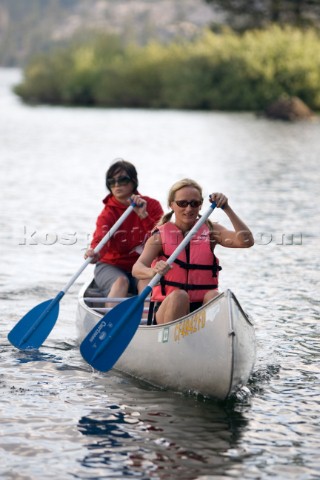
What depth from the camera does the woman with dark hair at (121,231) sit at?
9.25 metres

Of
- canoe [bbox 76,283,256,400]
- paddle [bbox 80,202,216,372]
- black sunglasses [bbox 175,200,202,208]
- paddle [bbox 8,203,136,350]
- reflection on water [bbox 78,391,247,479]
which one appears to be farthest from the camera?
paddle [bbox 8,203,136,350]

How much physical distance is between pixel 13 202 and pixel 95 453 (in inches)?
510

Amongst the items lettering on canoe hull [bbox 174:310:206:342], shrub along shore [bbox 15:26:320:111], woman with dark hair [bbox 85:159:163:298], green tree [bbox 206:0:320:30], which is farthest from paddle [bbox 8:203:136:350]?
green tree [bbox 206:0:320:30]

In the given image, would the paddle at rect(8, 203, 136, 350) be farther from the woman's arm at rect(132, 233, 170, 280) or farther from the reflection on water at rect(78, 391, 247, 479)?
the reflection on water at rect(78, 391, 247, 479)

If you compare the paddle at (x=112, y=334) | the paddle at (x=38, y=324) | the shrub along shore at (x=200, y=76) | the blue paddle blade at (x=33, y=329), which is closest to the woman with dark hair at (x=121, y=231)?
the paddle at (x=38, y=324)

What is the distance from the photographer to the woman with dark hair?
925cm

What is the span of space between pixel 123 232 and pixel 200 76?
132 ft

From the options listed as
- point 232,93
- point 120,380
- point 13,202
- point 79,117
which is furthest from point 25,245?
point 232,93

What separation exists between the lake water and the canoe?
14cm

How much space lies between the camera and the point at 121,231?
9430 mm

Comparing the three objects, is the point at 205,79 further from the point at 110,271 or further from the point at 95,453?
the point at 95,453

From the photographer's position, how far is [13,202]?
19281 millimetres

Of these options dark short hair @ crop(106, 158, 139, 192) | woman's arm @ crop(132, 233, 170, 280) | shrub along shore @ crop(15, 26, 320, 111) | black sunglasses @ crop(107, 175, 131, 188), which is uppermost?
shrub along shore @ crop(15, 26, 320, 111)

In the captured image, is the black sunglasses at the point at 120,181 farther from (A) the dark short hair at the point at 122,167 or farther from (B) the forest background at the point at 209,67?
(B) the forest background at the point at 209,67
